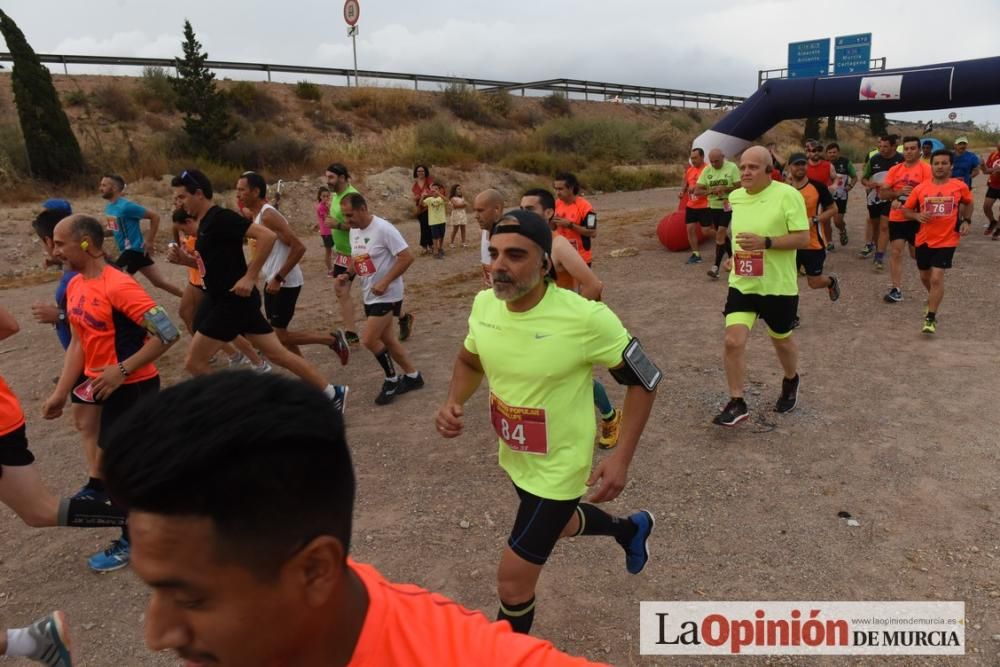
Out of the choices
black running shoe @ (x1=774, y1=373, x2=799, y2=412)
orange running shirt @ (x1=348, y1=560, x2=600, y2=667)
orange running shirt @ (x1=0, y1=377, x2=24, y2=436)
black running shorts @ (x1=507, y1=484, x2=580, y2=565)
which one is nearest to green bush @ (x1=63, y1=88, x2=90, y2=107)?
Answer: orange running shirt @ (x1=0, y1=377, x2=24, y2=436)

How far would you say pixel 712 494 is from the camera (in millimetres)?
4164

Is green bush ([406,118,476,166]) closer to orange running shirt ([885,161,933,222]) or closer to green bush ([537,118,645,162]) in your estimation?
green bush ([537,118,645,162])

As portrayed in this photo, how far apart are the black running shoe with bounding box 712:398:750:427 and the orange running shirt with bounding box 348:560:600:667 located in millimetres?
4019

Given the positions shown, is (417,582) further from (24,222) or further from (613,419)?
(24,222)

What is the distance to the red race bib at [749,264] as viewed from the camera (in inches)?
192

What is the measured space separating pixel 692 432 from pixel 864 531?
152 centimetres

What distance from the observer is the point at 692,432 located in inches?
198

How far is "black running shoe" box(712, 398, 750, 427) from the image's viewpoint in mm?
4941

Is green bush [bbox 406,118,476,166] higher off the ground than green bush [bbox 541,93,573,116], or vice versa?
green bush [bbox 541,93,573,116]

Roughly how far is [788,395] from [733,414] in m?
0.65

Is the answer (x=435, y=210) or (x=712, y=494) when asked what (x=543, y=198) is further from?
(x=435, y=210)

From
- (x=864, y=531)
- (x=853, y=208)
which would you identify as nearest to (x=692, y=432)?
(x=864, y=531)

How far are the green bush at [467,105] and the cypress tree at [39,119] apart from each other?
Result: 20.8m

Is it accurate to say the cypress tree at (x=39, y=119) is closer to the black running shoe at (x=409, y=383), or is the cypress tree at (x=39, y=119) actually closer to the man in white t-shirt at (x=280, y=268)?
the man in white t-shirt at (x=280, y=268)
